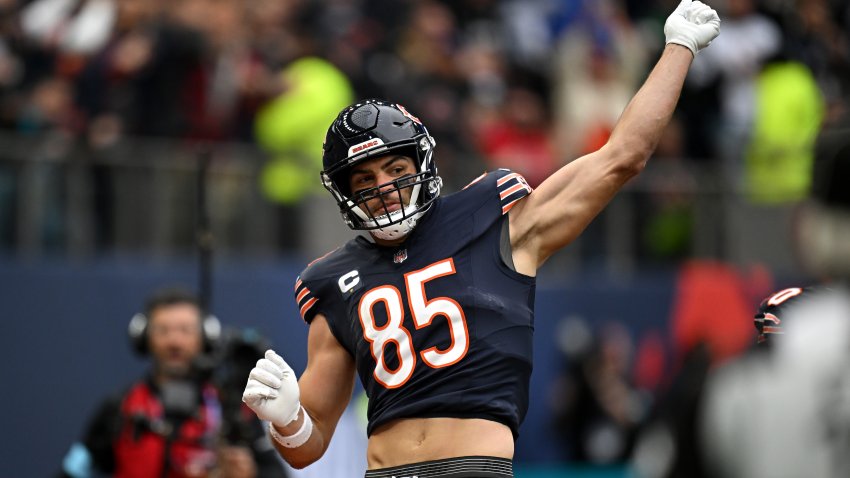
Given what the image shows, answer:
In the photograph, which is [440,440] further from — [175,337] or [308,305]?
[175,337]

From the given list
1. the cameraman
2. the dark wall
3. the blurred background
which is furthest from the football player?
the dark wall

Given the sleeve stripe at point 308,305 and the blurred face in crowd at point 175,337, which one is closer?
the sleeve stripe at point 308,305

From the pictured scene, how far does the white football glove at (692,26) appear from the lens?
18.3 feet

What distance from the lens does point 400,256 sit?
570 centimetres

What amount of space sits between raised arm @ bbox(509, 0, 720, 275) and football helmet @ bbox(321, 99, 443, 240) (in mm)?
372

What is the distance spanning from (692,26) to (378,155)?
1.25m

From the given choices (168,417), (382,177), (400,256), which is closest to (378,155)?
(382,177)

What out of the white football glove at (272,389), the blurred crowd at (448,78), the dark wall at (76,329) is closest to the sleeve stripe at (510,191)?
the white football glove at (272,389)

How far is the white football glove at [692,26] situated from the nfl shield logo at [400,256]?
1252 mm

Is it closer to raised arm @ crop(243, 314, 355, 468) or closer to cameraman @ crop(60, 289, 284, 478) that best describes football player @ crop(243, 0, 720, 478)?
raised arm @ crop(243, 314, 355, 468)

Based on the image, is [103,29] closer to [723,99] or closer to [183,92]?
[183,92]

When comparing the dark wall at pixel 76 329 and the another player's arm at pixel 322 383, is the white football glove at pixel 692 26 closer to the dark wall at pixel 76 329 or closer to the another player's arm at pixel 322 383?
the another player's arm at pixel 322 383

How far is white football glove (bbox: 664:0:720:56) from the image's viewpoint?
18.3 ft

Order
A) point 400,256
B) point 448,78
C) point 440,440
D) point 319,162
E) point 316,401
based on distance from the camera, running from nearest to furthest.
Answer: point 440,440
point 400,256
point 316,401
point 319,162
point 448,78
